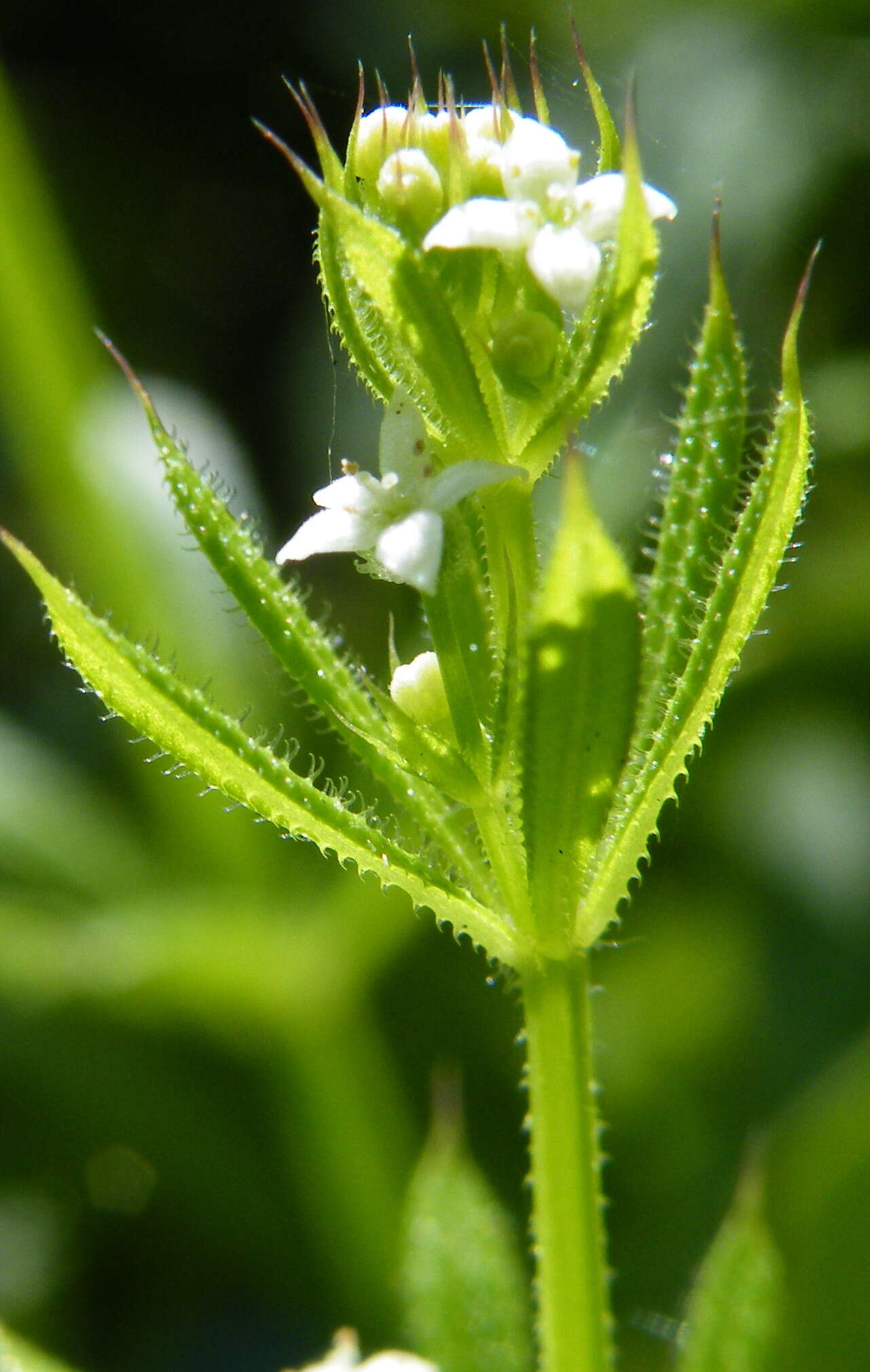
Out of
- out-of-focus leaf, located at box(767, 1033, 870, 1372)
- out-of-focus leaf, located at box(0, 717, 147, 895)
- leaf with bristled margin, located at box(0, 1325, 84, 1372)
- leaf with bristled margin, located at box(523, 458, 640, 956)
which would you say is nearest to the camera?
leaf with bristled margin, located at box(523, 458, 640, 956)

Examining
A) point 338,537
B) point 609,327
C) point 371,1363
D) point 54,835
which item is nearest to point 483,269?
point 609,327

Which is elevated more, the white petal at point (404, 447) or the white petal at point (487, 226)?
the white petal at point (487, 226)

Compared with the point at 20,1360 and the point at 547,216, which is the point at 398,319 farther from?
the point at 20,1360

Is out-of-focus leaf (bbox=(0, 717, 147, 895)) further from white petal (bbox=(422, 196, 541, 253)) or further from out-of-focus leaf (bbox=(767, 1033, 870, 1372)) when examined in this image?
white petal (bbox=(422, 196, 541, 253))

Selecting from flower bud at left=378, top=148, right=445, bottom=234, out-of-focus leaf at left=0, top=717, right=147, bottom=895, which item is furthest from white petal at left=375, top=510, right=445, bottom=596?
out-of-focus leaf at left=0, top=717, right=147, bottom=895

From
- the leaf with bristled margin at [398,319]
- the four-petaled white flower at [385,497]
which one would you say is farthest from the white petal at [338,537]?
the leaf with bristled margin at [398,319]

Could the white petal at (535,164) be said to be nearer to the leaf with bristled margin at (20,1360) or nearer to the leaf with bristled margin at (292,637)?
the leaf with bristled margin at (292,637)

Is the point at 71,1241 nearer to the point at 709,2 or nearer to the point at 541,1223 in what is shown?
the point at 541,1223
